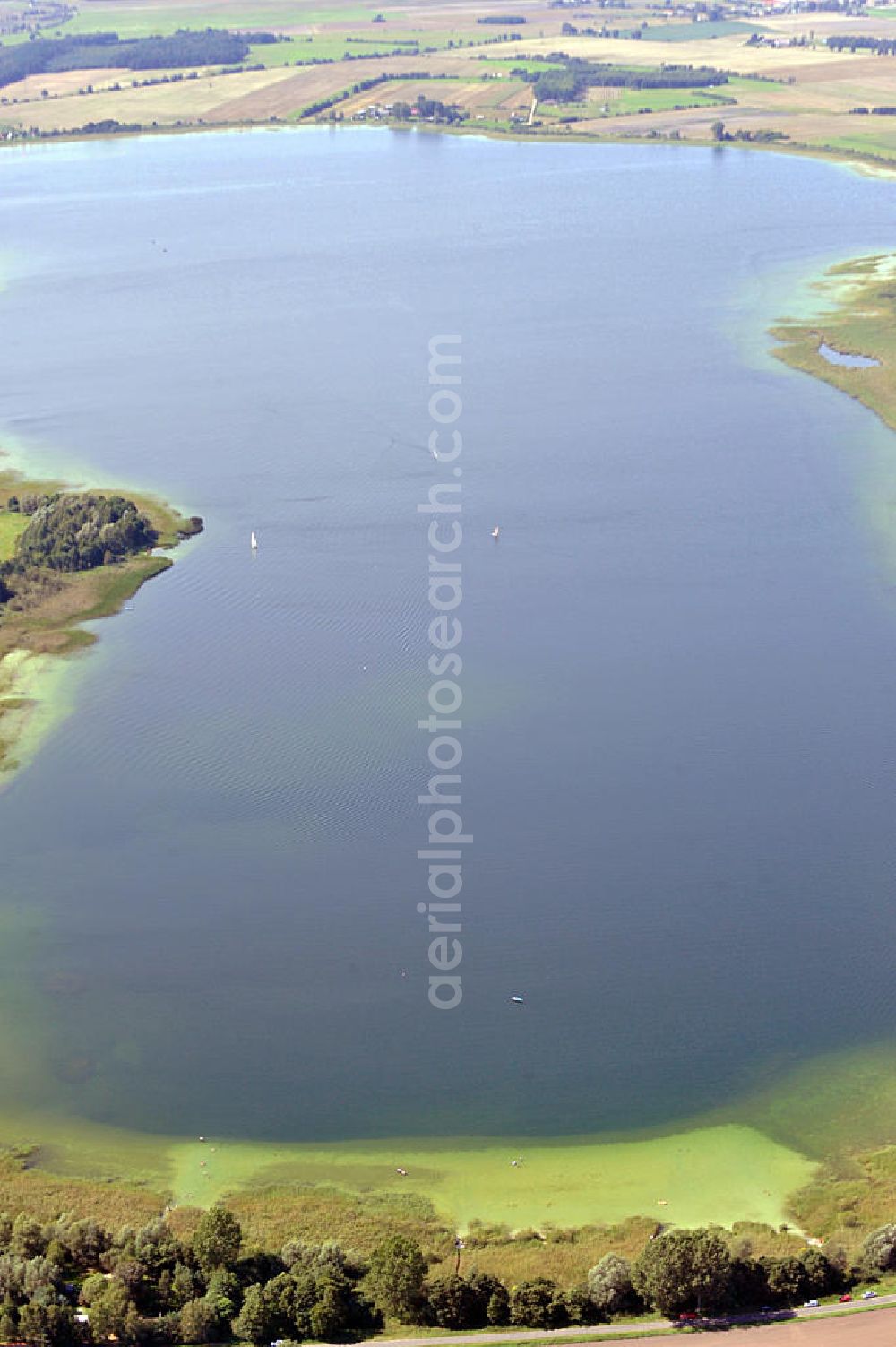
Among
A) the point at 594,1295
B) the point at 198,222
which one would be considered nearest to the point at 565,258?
the point at 198,222

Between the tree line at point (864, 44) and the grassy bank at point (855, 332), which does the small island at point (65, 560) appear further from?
the tree line at point (864, 44)

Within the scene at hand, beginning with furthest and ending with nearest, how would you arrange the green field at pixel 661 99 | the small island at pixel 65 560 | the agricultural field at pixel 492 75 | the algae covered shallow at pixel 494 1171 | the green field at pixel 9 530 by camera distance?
the green field at pixel 661 99
the agricultural field at pixel 492 75
the green field at pixel 9 530
the small island at pixel 65 560
the algae covered shallow at pixel 494 1171

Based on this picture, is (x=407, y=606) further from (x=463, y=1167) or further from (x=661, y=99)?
(x=661, y=99)

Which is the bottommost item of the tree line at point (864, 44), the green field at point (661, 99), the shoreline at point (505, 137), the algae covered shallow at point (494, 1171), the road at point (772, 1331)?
the road at point (772, 1331)

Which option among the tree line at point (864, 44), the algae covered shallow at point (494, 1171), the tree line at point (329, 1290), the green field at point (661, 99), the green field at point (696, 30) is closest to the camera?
the tree line at point (329, 1290)

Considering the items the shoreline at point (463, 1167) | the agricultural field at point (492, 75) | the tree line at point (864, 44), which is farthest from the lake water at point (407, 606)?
the tree line at point (864, 44)

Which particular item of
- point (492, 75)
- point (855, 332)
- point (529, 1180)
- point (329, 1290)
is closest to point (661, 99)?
point (492, 75)
